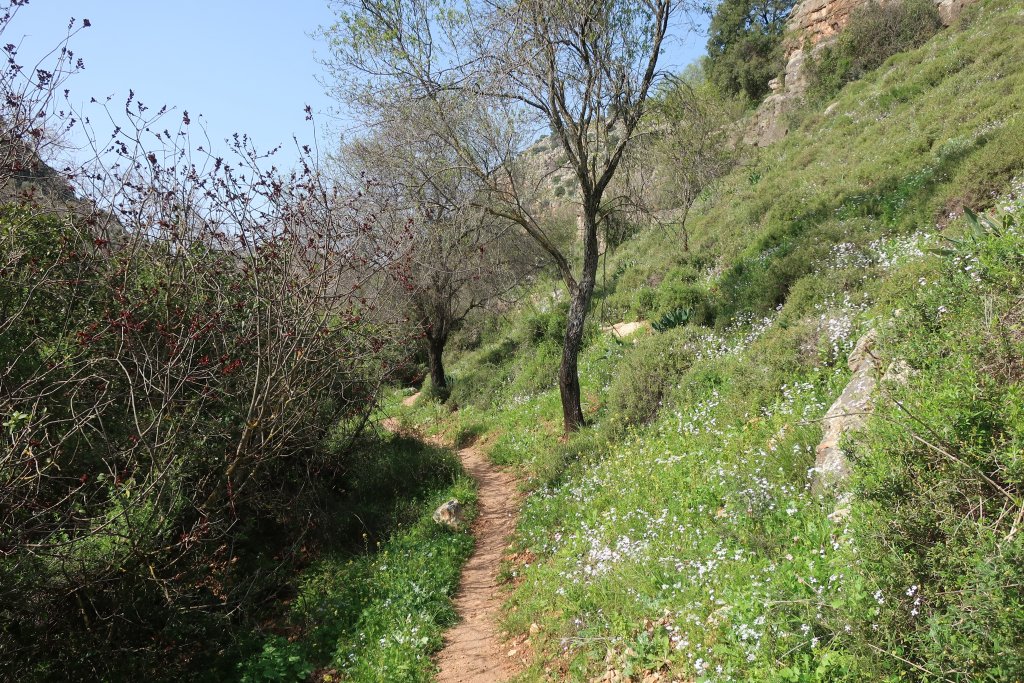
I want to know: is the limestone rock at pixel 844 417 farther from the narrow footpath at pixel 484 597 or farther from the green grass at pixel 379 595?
the green grass at pixel 379 595

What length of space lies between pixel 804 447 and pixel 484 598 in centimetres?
378

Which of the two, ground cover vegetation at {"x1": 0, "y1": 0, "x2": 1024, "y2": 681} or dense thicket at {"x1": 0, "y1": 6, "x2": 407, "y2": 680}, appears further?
dense thicket at {"x1": 0, "y1": 6, "x2": 407, "y2": 680}

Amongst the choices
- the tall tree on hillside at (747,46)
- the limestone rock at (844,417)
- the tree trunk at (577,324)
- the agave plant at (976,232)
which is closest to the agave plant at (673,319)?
the tree trunk at (577,324)

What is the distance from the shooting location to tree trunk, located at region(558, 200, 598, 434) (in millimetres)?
9297

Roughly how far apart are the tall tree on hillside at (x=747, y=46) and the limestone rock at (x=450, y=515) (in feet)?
104

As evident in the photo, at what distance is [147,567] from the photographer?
18.1 feet

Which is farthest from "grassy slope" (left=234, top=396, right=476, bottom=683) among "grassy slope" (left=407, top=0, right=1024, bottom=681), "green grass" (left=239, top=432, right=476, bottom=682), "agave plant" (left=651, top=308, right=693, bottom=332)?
"agave plant" (left=651, top=308, right=693, bottom=332)

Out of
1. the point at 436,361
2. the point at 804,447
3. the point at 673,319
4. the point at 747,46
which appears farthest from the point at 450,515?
the point at 747,46

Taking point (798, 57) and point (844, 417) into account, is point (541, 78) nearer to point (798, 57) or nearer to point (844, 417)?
point (844, 417)

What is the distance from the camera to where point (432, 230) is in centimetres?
1028

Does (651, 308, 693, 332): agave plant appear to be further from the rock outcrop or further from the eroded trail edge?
the rock outcrop

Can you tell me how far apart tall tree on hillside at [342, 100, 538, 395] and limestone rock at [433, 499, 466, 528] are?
303cm

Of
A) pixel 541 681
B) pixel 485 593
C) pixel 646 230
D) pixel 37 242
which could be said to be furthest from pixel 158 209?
pixel 646 230

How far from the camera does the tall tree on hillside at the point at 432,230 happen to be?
941 centimetres
